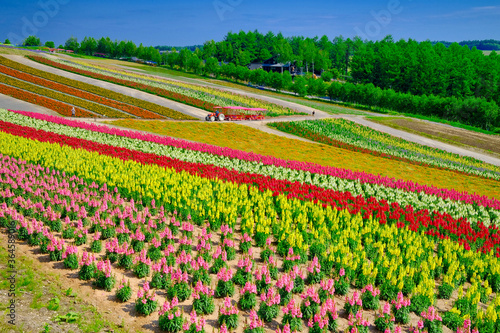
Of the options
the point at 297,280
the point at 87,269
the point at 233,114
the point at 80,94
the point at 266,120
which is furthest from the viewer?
the point at 80,94

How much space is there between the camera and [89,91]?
57.0 m

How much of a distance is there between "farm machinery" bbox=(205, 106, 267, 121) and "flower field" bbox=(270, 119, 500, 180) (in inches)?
185

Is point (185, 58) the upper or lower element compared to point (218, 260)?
upper

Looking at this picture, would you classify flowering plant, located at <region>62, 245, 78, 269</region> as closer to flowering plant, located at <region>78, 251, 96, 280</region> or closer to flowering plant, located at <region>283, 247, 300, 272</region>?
flowering plant, located at <region>78, 251, 96, 280</region>

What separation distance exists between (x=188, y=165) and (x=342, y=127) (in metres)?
35.5

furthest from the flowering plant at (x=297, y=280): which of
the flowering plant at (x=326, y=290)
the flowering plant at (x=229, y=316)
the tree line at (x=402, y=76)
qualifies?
the tree line at (x=402, y=76)

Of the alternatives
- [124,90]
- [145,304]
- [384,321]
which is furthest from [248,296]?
[124,90]

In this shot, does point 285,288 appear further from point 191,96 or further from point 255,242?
point 191,96

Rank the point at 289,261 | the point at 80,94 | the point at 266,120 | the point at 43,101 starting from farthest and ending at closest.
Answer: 1. the point at 80,94
2. the point at 266,120
3. the point at 43,101
4. the point at 289,261

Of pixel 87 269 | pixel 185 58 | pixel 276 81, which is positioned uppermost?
pixel 185 58

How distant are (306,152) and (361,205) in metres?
18.0

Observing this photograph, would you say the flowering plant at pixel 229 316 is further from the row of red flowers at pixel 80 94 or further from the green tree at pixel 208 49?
the green tree at pixel 208 49

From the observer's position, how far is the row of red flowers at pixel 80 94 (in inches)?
1896

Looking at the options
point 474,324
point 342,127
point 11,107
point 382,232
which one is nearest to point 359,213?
point 382,232
